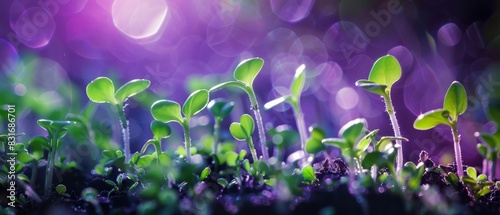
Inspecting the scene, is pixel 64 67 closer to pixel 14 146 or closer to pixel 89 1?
pixel 89 1

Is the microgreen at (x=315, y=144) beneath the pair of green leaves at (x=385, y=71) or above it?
beneath

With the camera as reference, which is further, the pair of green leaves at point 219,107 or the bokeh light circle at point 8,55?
the bokeh light circle at point 8,55

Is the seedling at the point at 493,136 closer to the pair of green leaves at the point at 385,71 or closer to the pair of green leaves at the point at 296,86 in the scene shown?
the pair of green leaves at the point at 385,71

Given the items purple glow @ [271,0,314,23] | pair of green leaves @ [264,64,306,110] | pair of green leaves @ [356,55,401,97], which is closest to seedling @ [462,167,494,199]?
pair of green leaves @ [356,55,401,97]

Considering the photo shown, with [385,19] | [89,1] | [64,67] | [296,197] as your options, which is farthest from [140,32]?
[296,197]

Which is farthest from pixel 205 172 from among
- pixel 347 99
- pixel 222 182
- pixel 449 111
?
pixel 347 99

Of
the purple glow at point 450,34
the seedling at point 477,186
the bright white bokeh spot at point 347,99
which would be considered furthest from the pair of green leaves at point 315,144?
the purple glow at point 450,34
